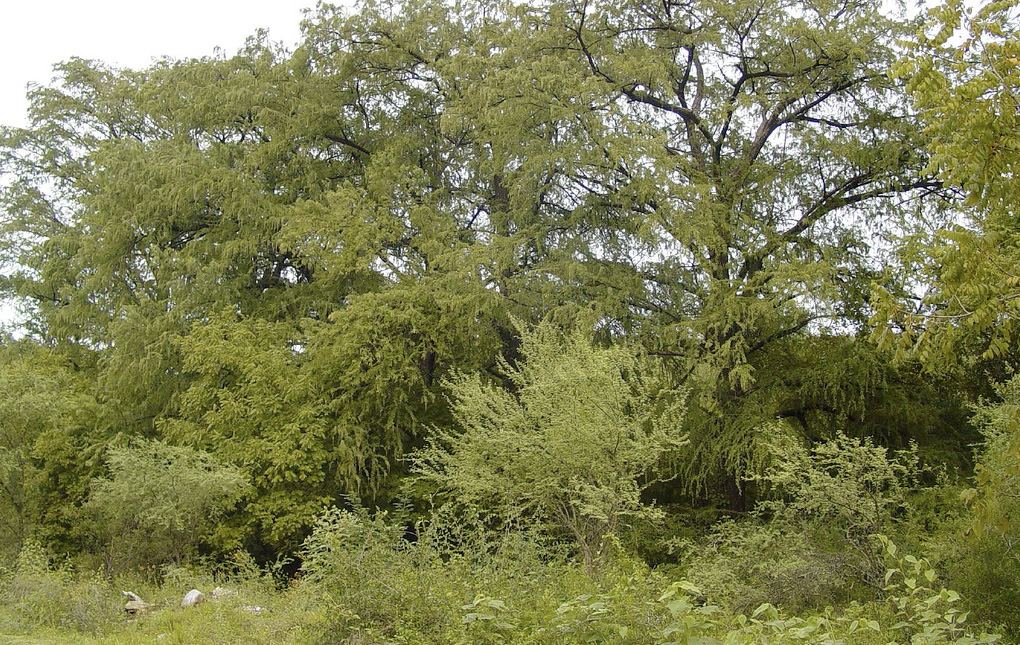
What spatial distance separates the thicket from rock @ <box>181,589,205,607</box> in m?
0.81

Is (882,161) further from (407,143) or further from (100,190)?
(100,190)

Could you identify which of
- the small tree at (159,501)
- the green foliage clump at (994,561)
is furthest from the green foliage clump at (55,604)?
the green foliage clump at (994,561)

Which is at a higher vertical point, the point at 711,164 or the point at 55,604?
the point at 711,164

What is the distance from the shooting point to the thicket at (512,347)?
10.6m

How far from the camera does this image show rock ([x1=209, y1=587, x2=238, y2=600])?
12432 millimetres

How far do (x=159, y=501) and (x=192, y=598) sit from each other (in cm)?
288

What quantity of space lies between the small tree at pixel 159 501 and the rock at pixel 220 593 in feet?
6.09

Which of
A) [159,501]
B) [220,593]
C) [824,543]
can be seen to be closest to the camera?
[824,543]

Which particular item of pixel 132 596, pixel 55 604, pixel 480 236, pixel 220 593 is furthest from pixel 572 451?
pixel 480 236

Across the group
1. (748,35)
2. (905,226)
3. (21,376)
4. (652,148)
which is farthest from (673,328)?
(21,376)

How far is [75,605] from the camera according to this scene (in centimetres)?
1158

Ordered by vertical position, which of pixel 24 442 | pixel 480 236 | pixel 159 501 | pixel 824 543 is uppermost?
pixel 480 236

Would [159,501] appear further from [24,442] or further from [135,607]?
[24,442]

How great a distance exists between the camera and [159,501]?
578 inches
